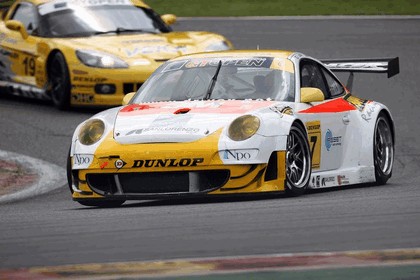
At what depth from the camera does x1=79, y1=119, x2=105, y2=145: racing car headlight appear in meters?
9.84

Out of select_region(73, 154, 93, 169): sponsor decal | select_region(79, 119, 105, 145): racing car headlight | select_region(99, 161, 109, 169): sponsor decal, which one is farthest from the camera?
select_region(79, 119, 105, 145): racing car headlight

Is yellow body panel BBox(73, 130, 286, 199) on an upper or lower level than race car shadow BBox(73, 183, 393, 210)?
upper

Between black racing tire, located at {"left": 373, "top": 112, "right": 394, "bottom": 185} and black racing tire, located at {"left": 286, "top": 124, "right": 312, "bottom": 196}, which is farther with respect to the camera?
black racing tire, located at {"left": 373, "top": 112, "right": 394, "bottom": 185}

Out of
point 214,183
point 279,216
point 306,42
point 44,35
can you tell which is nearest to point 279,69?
point 214,183

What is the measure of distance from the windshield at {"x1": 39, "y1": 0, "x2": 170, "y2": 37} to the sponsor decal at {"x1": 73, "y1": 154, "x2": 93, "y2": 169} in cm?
765

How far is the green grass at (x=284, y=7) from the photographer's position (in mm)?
25578

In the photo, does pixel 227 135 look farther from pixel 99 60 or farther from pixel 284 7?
pixel 284 7

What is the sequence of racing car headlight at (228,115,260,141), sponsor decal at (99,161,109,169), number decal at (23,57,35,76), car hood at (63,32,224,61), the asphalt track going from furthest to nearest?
number decal at (23,57,35,76)
car hood at (63,32,224,61)
sponsor decal at (99,161,109,169)
racing car headlight at (228,115,260,141)
the asphalt track

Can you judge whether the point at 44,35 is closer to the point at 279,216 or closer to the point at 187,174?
the point at 187,174

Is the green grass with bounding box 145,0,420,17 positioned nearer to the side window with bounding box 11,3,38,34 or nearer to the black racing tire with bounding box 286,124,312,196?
the side window with bounding box 11,3,38,34

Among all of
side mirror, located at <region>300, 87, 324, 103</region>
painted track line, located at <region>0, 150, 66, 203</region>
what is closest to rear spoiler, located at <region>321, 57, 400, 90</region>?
side mirror, located at <region>300, 87, 324, 103</region>

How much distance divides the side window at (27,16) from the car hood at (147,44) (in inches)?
44.8

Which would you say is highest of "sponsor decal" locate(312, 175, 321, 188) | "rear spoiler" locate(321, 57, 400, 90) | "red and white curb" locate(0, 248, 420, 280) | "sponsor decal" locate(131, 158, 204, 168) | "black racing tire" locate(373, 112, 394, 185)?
"red and white curb" locate(0, 248, 420, 280)

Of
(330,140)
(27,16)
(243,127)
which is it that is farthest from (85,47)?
(243,127)
